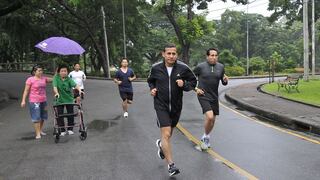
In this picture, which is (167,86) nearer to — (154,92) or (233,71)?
(154,92)

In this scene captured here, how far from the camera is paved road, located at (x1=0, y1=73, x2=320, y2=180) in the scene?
7.55 m

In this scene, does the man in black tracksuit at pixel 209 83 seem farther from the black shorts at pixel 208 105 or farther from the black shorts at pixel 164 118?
the black shorts at pixel 164 118

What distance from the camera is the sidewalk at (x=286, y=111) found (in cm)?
1246

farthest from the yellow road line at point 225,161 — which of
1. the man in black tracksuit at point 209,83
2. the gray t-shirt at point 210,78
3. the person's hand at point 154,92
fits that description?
the person's hand at point 154,92

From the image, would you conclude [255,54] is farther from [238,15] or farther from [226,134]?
[226,134]

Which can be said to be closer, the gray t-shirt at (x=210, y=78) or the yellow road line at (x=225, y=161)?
the yellow road line at (x=225, y=161)

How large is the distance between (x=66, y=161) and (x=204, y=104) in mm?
2659

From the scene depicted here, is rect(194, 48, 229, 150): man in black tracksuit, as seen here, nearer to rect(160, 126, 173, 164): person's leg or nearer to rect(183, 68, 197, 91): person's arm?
rect(183, 68, 197, 91): person's arm

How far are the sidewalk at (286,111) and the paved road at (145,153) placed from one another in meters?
0.88

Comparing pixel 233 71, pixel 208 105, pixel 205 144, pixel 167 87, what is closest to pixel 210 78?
pixel 208 105

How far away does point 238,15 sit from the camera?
290ft

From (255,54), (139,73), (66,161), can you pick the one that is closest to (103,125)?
(66,161)

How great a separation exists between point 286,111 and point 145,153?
7.09 m

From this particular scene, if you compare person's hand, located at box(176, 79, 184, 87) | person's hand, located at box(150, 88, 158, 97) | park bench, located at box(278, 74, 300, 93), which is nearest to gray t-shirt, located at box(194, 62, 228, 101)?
person's hand, located at box(176, 79, 184, 87)
